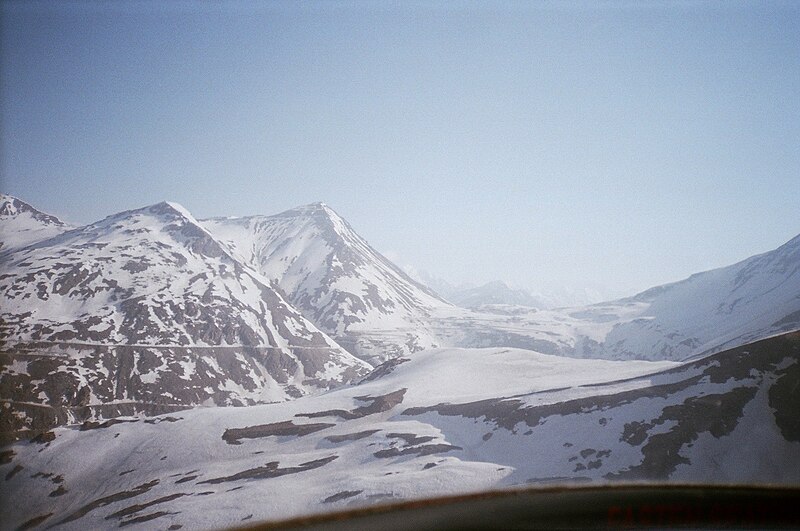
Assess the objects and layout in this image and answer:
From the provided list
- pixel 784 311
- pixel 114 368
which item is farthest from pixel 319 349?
pixel 784 311

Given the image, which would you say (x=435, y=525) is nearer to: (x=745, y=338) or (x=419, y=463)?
(x=419, y=463)

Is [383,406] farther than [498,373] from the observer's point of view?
No

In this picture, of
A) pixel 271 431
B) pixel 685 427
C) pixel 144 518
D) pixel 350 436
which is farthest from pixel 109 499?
pixel 685 427

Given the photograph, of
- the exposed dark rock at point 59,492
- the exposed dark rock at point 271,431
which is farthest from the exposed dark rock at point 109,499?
the exposed dark rock at point 271,431

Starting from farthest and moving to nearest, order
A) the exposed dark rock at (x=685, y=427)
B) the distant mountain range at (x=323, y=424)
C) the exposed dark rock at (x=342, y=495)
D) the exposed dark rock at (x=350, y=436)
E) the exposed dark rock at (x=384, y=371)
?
1. the exposed dark rock at (x=384, y=371)
2. the exposed dark rock at (x=350, y=436)
3. the distant mountain range at (x=323, y=424)
4. the exposed dark rock at (x=342, y=495)
5. the exposed dark rock at (x=685, y=427)

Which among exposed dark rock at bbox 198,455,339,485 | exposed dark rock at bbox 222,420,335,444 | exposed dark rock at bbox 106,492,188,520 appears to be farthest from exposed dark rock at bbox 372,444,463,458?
exposed dark rock at bbox 106,492,188,520

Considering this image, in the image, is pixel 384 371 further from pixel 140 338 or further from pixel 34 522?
pixel 140 338

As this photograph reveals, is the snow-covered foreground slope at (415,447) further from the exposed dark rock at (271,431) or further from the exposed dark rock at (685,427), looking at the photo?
the exposed dark rock at (271,431)
